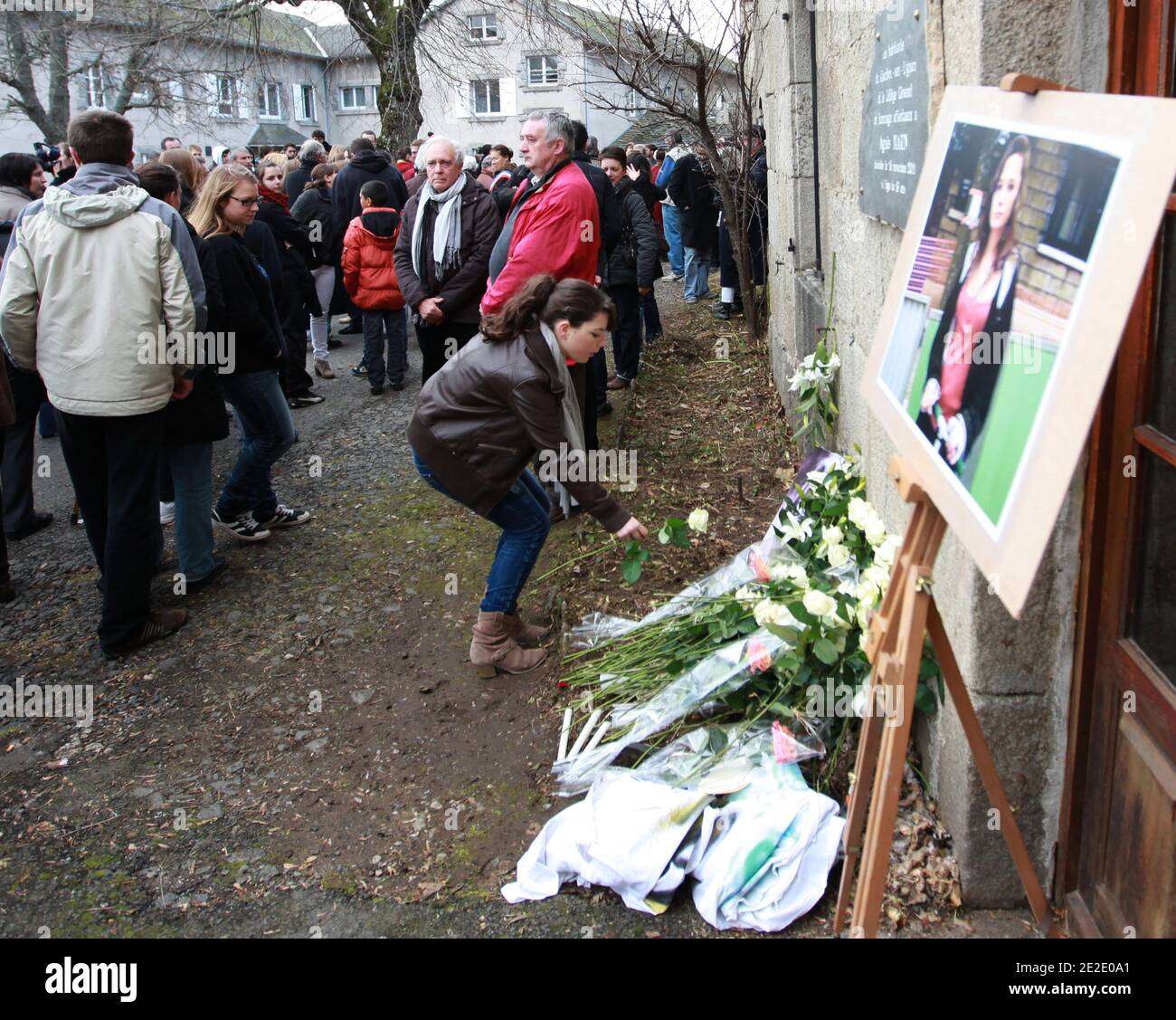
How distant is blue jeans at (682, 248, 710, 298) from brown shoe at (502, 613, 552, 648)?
8.22 meters

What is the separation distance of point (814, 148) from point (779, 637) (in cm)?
394

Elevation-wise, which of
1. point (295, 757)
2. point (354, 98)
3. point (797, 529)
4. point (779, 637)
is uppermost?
point (354, 98)

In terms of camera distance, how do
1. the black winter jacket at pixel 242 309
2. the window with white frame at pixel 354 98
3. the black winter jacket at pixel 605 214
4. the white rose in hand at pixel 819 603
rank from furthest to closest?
the window with white frame at pixel 354 98 → the black winter jacket at pixel 605 214 → the black winter jacket at pixel 242 309 → the white rose in hand at pixel 819 603

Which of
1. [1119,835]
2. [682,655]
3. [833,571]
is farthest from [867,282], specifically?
[1119,835]

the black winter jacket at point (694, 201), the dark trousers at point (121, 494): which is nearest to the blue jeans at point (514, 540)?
the dark trousers at point (121, 494)

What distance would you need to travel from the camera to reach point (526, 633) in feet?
14.5

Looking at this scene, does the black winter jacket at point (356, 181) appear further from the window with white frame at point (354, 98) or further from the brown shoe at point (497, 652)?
the window with white frame at point (354, 98)

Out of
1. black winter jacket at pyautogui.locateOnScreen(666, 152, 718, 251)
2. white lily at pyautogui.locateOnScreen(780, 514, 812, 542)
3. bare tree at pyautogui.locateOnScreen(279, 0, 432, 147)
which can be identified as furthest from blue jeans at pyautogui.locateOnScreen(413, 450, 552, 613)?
bare tree at pyautogui.locateOnScreen(279, 0, 432, 147)

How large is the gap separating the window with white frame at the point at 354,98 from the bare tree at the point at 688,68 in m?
41.9

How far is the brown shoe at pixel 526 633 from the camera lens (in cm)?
433

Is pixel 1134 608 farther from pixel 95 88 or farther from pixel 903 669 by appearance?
pixel 95 88

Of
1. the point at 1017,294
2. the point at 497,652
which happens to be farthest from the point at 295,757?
the point at 1017,294

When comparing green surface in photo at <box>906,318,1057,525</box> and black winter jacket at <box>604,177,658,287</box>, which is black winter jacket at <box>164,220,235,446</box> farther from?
green surface in photo at <box>906,318,1057,525</box>
